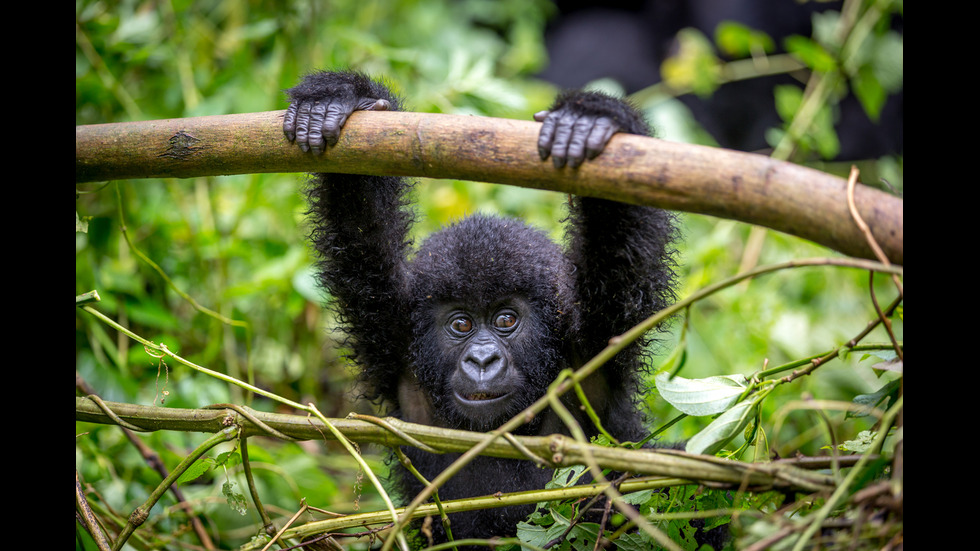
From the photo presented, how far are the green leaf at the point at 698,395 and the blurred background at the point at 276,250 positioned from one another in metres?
1.47

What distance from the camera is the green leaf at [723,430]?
1.89 metres

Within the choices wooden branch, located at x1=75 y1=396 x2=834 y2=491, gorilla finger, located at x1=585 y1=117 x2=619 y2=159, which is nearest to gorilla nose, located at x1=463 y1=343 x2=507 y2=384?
wooden branch, located at x1=75 y1=396 x2=834 y2=491

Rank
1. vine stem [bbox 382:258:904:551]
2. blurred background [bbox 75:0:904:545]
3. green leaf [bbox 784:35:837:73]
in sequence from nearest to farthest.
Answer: vine stem [bbox 382:258:904:551] → blurred background [bbox 75:0:904:545] → green leaf [bbox 784:35:837:73]

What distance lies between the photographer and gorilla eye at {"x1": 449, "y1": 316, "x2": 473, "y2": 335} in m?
3.09

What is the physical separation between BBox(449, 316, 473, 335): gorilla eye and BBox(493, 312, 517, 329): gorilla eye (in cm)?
11

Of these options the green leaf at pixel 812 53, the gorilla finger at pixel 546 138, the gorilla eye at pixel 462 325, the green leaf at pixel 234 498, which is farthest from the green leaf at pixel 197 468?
the green leaf at pixel 812 53

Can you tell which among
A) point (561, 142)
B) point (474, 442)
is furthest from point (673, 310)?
point (474, 442)

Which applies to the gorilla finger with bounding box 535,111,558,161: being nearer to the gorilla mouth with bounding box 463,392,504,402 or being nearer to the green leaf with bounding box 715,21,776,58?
the gorilla mouth with bounding box 463,392,504,402

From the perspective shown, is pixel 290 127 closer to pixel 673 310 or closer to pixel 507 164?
pixel 507 164

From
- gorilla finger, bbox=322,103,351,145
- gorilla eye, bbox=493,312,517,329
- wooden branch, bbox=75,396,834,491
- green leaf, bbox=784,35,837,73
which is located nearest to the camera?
wooden branch, bbox=75,396,834,491

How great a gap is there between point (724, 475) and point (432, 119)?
125 centimetres

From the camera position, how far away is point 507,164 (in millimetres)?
1970

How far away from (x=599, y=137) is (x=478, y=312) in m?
1.31
